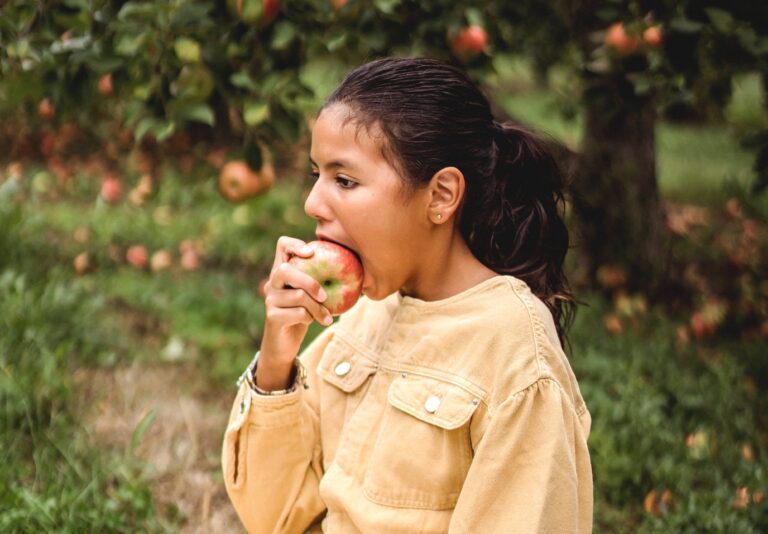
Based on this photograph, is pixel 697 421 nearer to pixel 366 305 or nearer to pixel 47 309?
pixel 366 305

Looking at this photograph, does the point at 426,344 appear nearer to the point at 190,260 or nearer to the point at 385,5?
the point at 385,5

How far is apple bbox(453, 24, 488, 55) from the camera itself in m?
2.32

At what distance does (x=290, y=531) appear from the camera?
1.61 m

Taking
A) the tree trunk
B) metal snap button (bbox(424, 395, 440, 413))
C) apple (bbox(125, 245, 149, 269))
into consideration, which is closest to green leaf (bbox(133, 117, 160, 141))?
metal snap button (bbox(424, 395, 440, 413))

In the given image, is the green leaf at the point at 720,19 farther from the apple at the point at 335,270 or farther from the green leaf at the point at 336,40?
the apple at the point at 335,270

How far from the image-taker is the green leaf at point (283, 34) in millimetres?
2059

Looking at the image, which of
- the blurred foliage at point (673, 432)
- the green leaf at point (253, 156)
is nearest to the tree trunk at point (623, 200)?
the blurred foliage at point (673, 432)

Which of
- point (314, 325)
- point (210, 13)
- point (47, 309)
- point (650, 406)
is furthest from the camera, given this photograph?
point (314, 325)

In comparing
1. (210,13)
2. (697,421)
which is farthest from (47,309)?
(697,421)

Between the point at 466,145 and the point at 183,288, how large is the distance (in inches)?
90.3

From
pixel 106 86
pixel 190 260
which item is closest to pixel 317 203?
pixel 106 86

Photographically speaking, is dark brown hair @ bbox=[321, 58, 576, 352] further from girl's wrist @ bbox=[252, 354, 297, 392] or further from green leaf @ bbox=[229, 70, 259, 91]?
green leaf @ bbox=[229, 70, 259, 91]

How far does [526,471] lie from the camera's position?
4.05 ft

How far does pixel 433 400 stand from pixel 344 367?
0.26m
